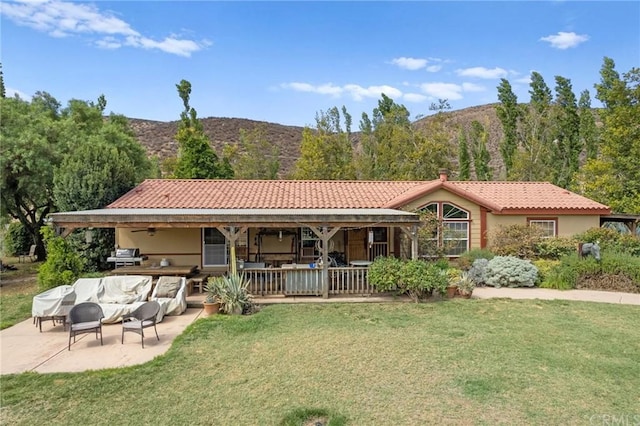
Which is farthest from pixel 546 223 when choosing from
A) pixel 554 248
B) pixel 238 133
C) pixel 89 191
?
pixel 238 133

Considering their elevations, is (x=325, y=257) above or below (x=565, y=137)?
below

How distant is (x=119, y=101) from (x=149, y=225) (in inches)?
843

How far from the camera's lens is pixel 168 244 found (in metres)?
14.6

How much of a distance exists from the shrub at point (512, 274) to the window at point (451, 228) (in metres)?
2.50

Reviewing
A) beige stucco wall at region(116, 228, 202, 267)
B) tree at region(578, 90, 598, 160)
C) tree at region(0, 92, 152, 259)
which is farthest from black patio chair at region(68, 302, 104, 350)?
tree at region(578, 90, 598, 160)

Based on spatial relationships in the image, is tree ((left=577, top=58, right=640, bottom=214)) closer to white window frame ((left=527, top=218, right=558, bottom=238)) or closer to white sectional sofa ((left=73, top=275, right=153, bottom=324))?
white window frame ((left=527, top=218, right=558, bottom=238))

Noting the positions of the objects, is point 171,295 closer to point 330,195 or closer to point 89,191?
point 89,191

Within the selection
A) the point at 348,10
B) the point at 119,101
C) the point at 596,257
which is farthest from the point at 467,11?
the point at 119,101

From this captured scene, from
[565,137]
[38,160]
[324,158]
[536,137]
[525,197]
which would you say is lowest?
[525,197]

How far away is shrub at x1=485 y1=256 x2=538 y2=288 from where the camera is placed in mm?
12891

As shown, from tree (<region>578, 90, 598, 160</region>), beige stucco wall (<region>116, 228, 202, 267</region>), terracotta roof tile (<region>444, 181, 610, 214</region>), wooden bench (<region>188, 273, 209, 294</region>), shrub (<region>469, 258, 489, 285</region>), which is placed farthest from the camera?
tree (<region>578, 90, 598, 160</region>)

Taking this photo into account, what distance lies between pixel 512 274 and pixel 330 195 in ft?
25.0

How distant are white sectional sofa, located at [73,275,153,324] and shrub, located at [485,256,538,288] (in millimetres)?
10980

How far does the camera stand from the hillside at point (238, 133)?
50875 millimetres
